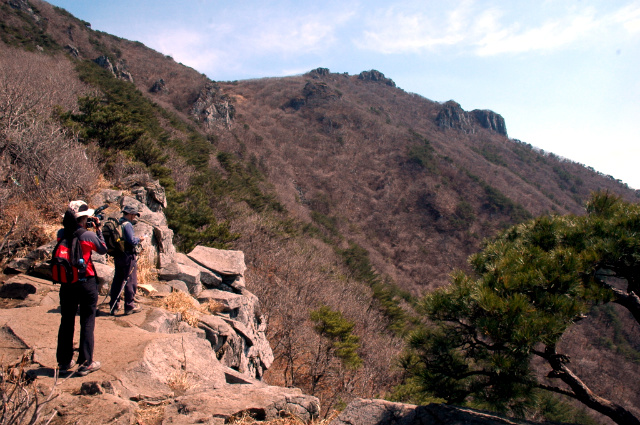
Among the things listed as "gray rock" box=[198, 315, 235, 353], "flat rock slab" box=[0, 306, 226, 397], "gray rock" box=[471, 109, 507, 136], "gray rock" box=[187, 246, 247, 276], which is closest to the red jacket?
"flat rock slab" box=[0, 306, 226, 397]

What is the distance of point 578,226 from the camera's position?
357 centimetres

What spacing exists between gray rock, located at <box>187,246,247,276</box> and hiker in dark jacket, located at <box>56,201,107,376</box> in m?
4.46

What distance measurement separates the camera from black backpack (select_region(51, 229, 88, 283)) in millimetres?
3199

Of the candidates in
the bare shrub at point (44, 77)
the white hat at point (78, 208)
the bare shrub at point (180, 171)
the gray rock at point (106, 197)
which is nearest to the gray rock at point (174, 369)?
the white hat at point (78, 208)

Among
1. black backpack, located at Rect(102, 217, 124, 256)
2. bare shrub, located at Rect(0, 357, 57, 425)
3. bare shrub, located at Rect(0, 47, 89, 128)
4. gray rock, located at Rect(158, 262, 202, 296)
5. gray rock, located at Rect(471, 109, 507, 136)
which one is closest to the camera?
bare shrub, located at Rect(0, 357, 57, 425)

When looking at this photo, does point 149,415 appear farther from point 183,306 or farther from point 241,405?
point 183,306

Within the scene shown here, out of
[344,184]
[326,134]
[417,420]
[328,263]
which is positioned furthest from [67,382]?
[326,134]

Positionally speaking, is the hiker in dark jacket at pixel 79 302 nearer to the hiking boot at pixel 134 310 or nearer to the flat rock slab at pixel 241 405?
the flat rock slab at pixel 241 405

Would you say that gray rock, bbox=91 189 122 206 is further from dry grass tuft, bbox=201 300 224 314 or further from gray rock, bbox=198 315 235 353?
gray rock, bbox=198 315 235 353

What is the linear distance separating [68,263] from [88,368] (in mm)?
987

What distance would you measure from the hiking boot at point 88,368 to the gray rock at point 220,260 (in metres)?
4.41

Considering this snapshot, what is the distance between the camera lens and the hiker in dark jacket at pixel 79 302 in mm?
3328

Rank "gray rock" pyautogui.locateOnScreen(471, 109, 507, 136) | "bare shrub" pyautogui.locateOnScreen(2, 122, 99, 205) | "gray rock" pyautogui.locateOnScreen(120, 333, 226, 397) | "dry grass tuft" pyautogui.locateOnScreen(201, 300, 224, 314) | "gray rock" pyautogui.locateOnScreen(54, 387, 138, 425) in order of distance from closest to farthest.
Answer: "gray rock" pyautogui.locateOnScreen(54, 387, 138, 425) < "gray rock" pyautogui.locateOnScreen(120, 333, 226, 397) < "dry grass tuft" pyautogui.locateOnScreen(201, 300, 224, 314) < "bare shrub" pyautogui.locateOnScreen(2, 122, 99, 205) < "gray rock" pyautogui.locateOnScreen(471, 109, 507, 136)

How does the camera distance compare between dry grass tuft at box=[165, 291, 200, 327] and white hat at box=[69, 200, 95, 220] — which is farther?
dry grass tuft at box=[165, 291, 200, 327]
